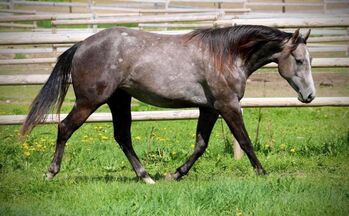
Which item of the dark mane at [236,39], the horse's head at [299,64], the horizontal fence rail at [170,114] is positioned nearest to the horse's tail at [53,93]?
the horizontal fence rail at [170,114]

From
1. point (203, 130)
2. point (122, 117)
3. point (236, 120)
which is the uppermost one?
point (236, 120)

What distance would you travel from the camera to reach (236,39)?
6.72 meters

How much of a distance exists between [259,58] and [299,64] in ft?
1.34

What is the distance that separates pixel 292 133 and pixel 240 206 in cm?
473

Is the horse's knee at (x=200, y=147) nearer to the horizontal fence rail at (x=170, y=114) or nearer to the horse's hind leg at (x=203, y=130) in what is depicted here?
the horse's hind leg at (x=203, y=130)

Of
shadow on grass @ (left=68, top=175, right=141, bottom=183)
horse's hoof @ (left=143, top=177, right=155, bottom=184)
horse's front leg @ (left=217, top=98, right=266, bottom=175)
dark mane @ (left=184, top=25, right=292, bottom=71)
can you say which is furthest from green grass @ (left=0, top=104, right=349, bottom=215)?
dark mane @ (left=184, top=25, right=292, bottom=71)

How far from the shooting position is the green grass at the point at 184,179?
5301 mm

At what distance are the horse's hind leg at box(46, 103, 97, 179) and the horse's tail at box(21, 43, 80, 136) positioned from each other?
205 mm

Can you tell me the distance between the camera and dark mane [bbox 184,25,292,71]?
6691mm

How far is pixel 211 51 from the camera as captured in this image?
668 centimetres

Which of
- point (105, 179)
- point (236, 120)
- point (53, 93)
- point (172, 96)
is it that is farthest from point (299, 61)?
point (53, 93)

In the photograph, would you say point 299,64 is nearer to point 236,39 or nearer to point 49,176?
point 236,39

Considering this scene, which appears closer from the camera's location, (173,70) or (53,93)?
(173,70)

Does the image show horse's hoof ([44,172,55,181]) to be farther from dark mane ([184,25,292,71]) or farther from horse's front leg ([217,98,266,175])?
dark mane ([184,25,292,71])
